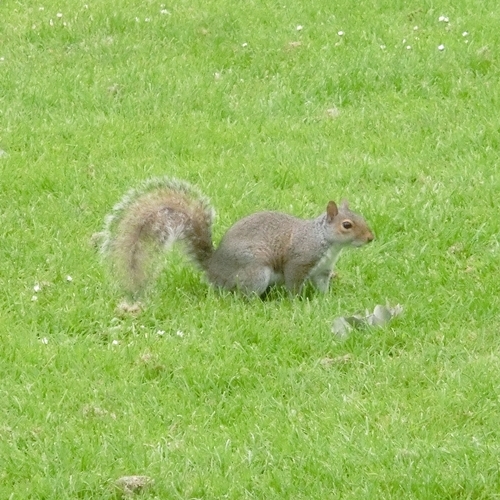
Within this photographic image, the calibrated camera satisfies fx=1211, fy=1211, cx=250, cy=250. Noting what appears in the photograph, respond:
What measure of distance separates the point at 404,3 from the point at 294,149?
7.53ft

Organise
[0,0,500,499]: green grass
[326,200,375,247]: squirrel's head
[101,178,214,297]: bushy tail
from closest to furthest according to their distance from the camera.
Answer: [0,0,500,499]: green grass < [101,178,214,297]: bushy tail < [326,200,375,247]: squirrel's head

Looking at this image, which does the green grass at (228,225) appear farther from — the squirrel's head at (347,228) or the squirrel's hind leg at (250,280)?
the squirrel's head at (347,228)

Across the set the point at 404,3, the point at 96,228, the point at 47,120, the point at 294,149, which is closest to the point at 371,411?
the point at 96,228

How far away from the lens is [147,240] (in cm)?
482

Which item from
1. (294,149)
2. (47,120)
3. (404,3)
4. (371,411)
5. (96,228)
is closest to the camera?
(371,411)

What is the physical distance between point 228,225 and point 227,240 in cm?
63

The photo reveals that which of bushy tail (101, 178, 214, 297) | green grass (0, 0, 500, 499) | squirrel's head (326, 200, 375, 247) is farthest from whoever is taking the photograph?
squirrel's head (326, 200, 375, 247)

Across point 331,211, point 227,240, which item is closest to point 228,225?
point 227,240

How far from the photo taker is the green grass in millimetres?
3629

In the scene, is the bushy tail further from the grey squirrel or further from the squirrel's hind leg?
the squirrel's hind leg

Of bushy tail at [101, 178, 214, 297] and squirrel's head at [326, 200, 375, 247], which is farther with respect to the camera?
squirrel's head at [326, 200, 375, 247]

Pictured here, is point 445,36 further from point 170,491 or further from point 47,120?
point 170,491

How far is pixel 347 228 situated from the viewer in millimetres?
4898

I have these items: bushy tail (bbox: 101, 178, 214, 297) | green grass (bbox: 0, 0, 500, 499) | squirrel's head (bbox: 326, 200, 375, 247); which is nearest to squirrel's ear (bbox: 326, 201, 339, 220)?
squirrel's head (bbox: 326, 200, 375, 247)
